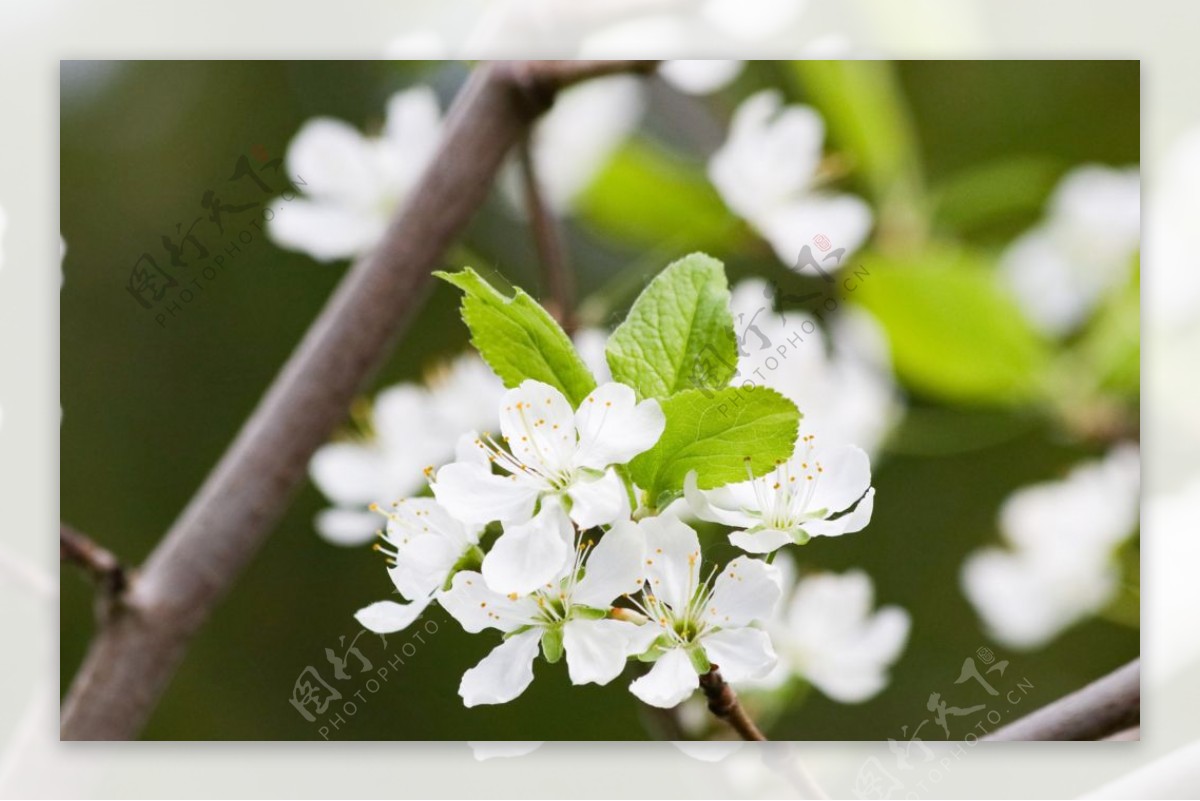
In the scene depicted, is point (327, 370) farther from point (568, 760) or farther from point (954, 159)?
point (954, 159)

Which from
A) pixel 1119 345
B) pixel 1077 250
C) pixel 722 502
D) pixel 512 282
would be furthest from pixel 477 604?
pixel 1077 250

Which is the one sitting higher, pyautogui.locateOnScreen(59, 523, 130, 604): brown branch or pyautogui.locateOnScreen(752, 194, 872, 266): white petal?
pyautogui.locateOnScreen(752, 194, 872, 266): white petal

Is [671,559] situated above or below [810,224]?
below

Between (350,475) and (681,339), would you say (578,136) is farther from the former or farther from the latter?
(681,339)

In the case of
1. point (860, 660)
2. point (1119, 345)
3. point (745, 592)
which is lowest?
point (860, 660)

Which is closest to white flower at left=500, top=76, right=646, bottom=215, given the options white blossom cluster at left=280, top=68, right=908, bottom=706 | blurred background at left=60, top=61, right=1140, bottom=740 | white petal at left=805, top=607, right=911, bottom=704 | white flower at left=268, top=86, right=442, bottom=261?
blurred background at left=60, top=61, right=1140, bottom=740

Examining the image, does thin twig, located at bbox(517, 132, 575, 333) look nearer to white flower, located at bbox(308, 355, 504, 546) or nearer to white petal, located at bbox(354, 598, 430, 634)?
white flower, located at bbox(308, 355, 504, 546)
